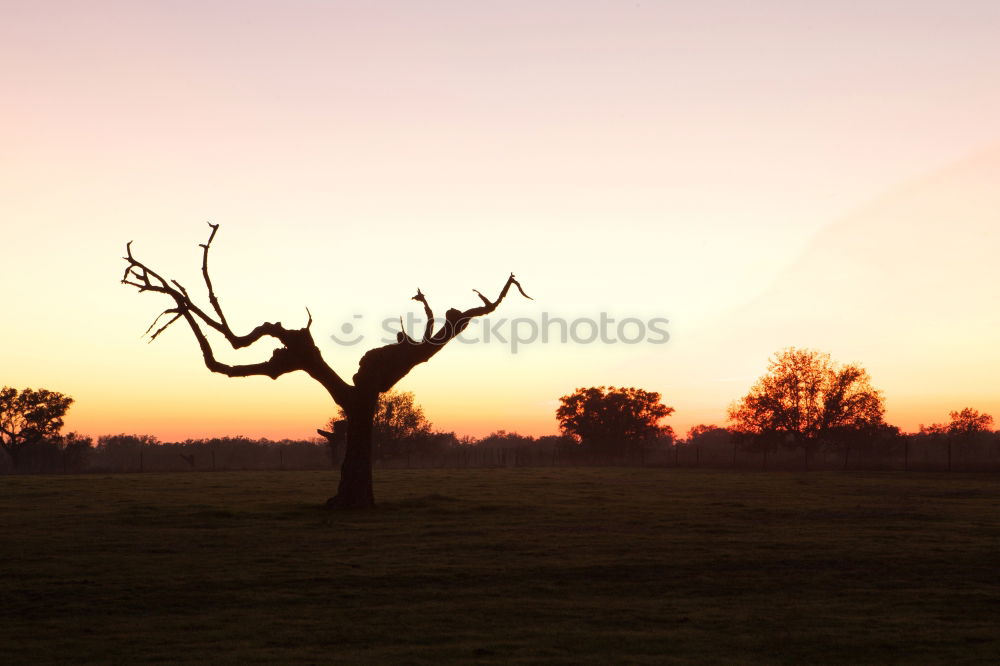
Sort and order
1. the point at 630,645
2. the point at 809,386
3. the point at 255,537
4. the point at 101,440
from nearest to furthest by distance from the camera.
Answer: the point at 630,645
the point at 255,537
the point at 809,386
the point at 101,440

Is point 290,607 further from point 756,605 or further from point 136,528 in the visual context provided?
point 136,528

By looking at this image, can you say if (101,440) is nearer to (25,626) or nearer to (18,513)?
(18,513)

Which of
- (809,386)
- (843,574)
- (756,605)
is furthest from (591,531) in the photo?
(809,386)

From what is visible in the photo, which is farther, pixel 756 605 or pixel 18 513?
pixel 18 513

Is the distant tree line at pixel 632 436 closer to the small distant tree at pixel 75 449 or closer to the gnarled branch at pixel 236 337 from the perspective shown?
the small distant tree at pixel 75 449

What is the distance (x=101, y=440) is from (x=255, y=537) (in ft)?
443

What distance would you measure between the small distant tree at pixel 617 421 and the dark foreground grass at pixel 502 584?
77321mm

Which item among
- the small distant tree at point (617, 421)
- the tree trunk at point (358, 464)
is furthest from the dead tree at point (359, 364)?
the small distant tree at point (617, 421)

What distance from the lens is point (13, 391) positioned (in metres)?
89.2

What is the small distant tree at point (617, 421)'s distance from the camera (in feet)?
355

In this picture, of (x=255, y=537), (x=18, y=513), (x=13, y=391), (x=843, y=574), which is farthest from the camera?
(x=13, y=391)

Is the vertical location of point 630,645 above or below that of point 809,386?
below

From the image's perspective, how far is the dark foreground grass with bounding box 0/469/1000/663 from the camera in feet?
38.1

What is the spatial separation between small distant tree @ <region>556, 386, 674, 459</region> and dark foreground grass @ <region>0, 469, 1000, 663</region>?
254 feet
